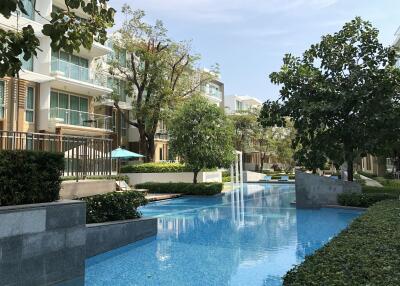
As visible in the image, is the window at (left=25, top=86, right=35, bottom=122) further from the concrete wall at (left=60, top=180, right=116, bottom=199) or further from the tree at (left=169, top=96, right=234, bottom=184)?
the concrete wall at (left=60, top=180, right=116, bottom=199)

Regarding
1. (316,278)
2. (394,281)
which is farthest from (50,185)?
(394,281)

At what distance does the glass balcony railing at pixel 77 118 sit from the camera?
26600 millimetres

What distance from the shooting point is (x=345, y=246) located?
17.7 feet

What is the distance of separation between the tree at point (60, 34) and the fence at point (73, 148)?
3697mm

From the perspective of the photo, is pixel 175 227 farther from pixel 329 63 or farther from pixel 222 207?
pixel 329 63

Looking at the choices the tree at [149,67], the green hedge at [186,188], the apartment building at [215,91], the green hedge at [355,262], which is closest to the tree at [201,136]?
the green hedge at [186,188]

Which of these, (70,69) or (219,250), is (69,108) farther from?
(219,250)

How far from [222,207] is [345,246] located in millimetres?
14036

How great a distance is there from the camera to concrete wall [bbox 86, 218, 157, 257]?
8.57 m

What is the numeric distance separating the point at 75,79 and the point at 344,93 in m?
18.4

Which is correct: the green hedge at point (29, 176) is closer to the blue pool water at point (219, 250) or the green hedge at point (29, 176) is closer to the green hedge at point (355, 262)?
the blue pool water at point (219, 250)

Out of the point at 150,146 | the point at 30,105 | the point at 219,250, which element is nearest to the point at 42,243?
the point at 219,250

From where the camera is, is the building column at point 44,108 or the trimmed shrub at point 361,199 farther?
the building column at point 44,108

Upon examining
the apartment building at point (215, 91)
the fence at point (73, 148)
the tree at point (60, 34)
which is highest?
the apartment building at point (215, 91)
